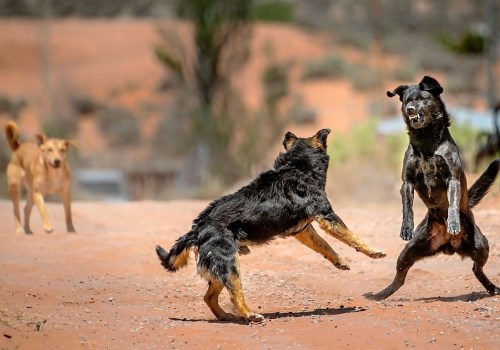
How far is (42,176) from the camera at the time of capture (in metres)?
12.7

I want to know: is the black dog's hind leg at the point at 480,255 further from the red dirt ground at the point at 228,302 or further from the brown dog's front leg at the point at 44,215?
the brown dog's front leg at the point at 44,215

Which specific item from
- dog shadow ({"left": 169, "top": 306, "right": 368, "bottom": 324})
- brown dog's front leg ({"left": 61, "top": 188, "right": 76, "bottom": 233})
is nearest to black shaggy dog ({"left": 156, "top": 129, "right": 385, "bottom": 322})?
dog shadow ({"left": 169, "top": 306, "right": 368, "bottom": 324})

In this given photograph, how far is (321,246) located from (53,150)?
530 centimetres

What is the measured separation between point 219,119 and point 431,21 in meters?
35.8

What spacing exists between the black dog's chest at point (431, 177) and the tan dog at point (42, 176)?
555cm

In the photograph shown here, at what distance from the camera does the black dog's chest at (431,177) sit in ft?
27.5

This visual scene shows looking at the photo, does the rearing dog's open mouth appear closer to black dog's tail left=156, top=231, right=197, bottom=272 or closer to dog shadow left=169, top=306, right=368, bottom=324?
dog shadow left=169, top=306, right=368, bottom=324

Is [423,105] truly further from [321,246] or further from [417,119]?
[321,246]

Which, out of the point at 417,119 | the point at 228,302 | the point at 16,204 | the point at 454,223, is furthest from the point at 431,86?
the point at 16,204

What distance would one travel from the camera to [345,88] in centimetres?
4191

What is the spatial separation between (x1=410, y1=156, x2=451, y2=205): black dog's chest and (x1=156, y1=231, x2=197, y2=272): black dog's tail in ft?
6.51

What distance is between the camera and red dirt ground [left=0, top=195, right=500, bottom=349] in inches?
283

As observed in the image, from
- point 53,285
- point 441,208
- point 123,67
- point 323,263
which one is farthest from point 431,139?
point 123,67

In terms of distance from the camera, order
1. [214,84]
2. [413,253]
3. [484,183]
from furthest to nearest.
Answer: [214,84] < [484,183] < [413,253]
